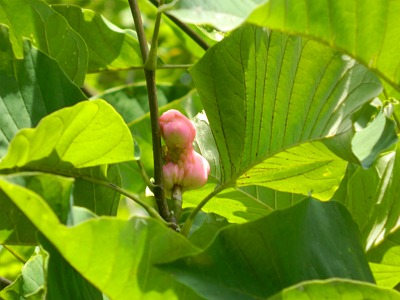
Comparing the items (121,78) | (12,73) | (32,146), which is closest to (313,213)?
(32,146)

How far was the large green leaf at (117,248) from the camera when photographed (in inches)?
33.2

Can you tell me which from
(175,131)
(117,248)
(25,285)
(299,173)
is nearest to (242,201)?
(299,173)

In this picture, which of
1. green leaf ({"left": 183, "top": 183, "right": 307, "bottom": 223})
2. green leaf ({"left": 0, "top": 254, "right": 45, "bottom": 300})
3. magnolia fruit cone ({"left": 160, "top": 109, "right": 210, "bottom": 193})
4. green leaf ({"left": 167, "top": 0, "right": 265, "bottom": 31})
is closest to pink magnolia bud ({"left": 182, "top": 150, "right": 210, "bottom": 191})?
magnolia fruit cone ({"left": 160, "top": 109, "right": 210, "bottom": 193})

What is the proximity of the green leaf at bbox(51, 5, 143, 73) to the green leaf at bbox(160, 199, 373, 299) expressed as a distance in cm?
74

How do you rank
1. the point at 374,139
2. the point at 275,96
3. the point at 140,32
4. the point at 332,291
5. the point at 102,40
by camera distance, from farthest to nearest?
1. the point at 102,40
2. the point at 140,32
3. the point at 275,96
4. the point at 374,139
5. the point at 332,291

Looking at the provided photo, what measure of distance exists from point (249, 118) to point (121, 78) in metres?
2.23

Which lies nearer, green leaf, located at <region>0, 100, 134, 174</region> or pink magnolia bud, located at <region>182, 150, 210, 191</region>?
green leaf, located at <region>0, 100, 134, 174</region>

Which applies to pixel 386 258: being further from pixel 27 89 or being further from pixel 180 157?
pixel 27 89

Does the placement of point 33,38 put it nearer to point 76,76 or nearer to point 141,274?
point 76,76

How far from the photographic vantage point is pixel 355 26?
1037 millimetres

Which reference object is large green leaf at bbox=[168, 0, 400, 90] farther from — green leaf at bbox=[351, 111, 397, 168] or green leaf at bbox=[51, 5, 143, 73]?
green leaf at bbox=[51, 5, 143, 73]

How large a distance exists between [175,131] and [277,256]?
32cm

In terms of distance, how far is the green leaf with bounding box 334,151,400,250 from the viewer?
1.17m

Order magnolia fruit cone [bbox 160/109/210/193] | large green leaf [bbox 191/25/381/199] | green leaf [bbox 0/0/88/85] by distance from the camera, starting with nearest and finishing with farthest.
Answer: large green leaf [bbox 191/25/381/199], magnolia fruit cone [bbox 160/109/210/193], green leaf [bbox 0/0/88/85]
